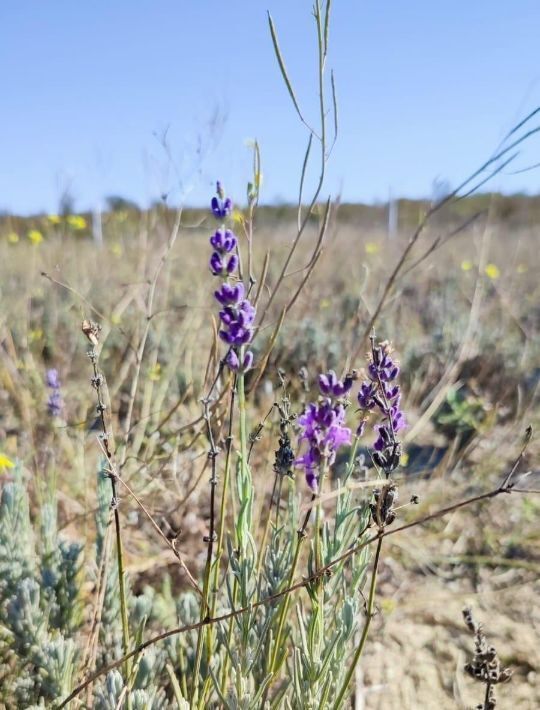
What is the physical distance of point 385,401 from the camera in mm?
986

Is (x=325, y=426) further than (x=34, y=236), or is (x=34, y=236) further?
(x=34, y=236)

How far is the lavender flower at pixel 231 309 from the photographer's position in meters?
0.90

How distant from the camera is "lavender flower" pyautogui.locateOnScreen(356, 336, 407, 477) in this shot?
37.4 inches

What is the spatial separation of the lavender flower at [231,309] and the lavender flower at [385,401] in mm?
228

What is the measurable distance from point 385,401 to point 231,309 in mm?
304

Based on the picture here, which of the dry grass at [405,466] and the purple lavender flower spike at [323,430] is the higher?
the purple lavender flower spike at [323,430]

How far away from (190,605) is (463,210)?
2187 cm

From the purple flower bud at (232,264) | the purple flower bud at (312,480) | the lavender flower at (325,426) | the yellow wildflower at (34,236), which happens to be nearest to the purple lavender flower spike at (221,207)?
the purple flower bud at (232,264)

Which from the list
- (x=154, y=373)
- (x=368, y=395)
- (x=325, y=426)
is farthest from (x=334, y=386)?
(x=154, y=373)

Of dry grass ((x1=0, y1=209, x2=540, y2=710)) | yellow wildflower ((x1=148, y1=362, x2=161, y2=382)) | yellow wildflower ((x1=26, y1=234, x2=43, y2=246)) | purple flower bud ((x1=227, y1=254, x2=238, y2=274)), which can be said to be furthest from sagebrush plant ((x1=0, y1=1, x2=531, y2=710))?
yellow wildflower ((x1=26, y1=234, x2=43, y2=246))

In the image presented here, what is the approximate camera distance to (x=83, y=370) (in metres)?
3.94

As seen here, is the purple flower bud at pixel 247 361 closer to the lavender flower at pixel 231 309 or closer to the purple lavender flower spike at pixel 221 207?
the lavender flower at pixel 231 309

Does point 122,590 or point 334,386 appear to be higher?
point 334,386

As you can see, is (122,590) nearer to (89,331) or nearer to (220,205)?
(89,331)
